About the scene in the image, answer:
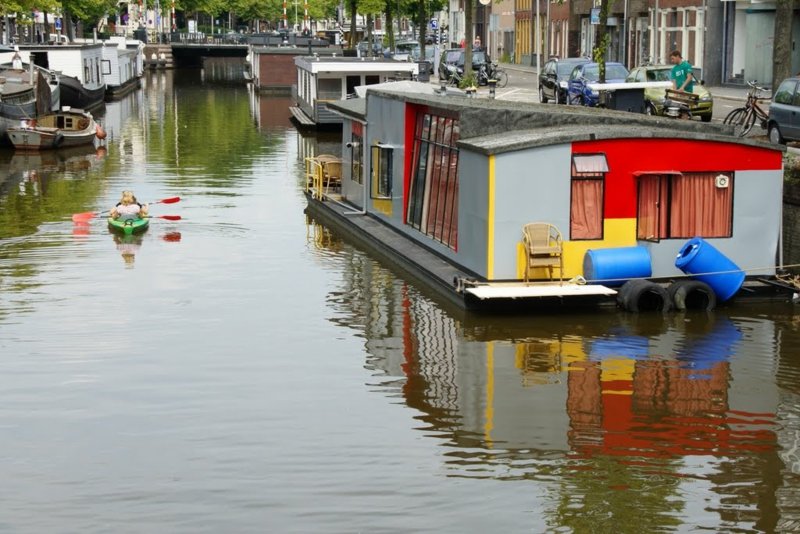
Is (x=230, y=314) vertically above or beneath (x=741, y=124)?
beneath

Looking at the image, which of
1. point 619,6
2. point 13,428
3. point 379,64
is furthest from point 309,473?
point 619,6

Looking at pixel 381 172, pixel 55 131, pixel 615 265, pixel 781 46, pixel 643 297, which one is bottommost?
pixel 643 297

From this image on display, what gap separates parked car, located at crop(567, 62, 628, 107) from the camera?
2034 inches

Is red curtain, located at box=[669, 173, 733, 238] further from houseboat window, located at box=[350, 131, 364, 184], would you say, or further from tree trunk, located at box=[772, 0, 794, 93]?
tree trunk, located at box=[772, 0, 794, 93]

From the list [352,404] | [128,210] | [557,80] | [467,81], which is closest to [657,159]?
[352,404]

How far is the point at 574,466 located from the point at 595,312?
828 cm

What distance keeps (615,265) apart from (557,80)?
33.8 meters

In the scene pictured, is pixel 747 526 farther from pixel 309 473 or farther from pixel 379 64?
pixel 379 64

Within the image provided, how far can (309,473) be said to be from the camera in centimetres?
1678

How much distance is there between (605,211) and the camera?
84.1ft

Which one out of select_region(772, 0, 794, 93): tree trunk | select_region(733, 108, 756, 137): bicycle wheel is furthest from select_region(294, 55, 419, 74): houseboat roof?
select_region(772, 0, 794, 93): tree trunk

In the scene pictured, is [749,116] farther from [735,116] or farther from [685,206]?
[685,206]

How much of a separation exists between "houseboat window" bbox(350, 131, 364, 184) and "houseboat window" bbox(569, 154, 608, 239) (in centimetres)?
1198

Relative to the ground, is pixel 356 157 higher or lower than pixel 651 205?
lower
